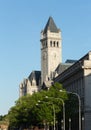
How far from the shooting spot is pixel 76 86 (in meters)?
121

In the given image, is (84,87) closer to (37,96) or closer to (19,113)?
(37,96)

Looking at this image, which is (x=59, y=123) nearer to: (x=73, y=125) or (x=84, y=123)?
(x=73, y=125)

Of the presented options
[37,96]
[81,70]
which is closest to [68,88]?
[37,96]

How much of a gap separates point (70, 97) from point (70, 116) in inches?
216

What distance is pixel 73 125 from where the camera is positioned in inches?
4601

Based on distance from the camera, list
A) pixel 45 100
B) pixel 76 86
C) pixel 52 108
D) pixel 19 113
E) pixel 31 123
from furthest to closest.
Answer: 1. pixel 19 113
2. pixel 31 123
3. pixel 76 86
4. pixel 45 100
5. pixel 52 108

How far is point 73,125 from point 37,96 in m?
12.8

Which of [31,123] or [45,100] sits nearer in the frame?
[45,100]

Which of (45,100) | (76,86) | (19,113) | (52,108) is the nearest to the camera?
(52,108)

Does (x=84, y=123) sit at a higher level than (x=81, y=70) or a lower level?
lower

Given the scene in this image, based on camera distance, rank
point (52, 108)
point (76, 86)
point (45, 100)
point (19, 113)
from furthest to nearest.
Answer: point (19, 113) → point (76, 86) → point (45, 100) → point (52, 108)

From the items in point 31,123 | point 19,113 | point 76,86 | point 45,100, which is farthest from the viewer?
point 19,113

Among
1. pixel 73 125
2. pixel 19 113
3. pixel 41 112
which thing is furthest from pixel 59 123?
pixel 19 113

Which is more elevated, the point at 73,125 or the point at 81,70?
the point at 81,70
